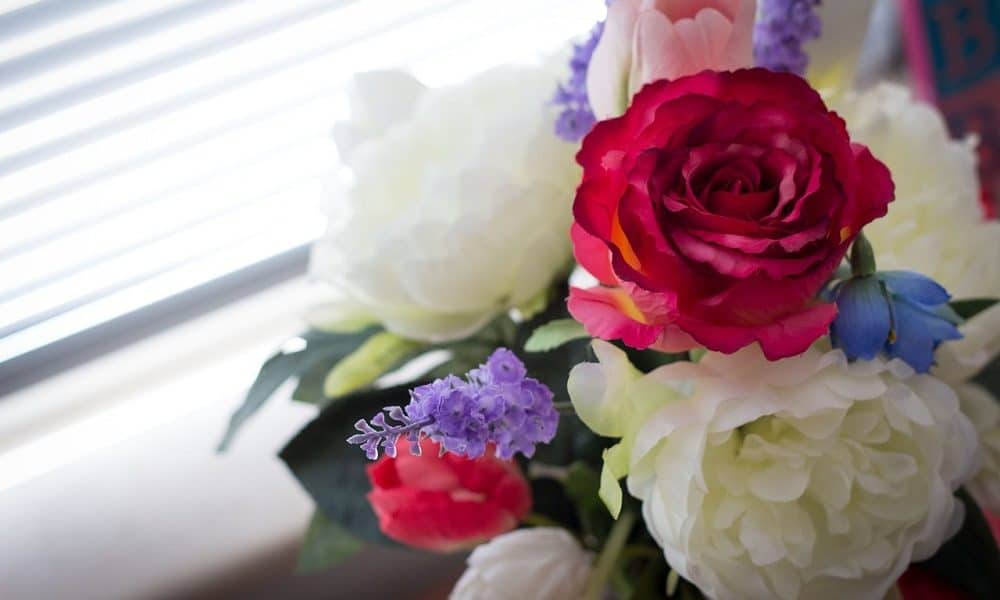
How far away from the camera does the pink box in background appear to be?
0.81 meters

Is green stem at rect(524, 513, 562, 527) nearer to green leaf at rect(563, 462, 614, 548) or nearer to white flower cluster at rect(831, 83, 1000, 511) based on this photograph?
green leaf at rect(563, 462, 614, 548)

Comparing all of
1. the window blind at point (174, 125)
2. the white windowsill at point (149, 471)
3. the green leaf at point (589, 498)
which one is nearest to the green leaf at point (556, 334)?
the green leaf at point (589, 498)

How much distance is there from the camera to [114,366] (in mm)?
739

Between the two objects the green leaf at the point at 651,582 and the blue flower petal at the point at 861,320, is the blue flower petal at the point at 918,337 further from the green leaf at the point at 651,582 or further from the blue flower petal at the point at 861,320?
the green leaf at the point at 651,582

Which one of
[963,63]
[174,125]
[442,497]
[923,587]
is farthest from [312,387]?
[963,63]

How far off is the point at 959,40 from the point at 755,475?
2.00 feet

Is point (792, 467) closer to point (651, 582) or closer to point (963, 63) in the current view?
point (651, 582)

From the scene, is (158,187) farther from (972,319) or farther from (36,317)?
(972,319)

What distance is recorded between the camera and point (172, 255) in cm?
72

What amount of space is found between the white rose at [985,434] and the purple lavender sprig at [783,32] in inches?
7.2

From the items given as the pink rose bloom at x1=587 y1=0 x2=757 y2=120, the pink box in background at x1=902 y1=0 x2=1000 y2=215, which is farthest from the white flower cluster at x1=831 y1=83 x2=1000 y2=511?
the pink box in background at x1=902 y1=0 x2=1000 y2=215

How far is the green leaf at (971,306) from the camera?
47 centimetres

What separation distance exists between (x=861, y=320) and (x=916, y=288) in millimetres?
37

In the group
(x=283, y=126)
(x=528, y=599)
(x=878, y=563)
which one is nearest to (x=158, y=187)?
(x=283, y=126)
